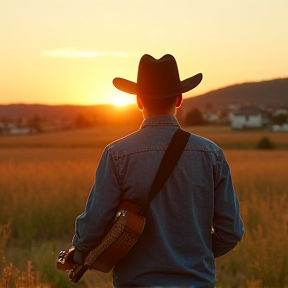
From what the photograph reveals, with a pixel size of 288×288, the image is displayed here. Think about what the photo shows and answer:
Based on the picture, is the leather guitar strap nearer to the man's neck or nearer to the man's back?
the man's back

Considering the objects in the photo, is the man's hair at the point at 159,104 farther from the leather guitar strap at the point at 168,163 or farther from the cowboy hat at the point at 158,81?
the leather guitar strap at the point at 168,163

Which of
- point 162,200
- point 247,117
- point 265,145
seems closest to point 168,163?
point 162,200

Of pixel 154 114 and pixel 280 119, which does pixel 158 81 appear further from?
pixel 280 119

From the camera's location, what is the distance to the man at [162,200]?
2906mm

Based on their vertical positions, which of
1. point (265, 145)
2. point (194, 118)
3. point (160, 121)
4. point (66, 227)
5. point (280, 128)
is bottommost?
point (280, 128)

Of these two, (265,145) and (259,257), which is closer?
(259,257)

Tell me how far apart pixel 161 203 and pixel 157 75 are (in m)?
0.68

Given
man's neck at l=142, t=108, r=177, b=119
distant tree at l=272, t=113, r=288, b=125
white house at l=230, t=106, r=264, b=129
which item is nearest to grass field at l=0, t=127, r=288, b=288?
man's neck at l=142, t=108, r=177, b=119

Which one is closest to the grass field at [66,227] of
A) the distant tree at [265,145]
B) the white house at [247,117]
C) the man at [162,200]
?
the man at [162,200]

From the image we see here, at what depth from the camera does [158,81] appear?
10.3 ft

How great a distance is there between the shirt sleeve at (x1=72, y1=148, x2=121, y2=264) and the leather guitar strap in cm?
15

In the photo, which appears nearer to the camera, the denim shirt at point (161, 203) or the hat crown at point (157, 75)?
the denim shirt at point (161, 203)

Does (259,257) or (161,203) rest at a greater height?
(161,203)

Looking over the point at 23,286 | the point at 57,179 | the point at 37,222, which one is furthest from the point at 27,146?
the point at 23,286
